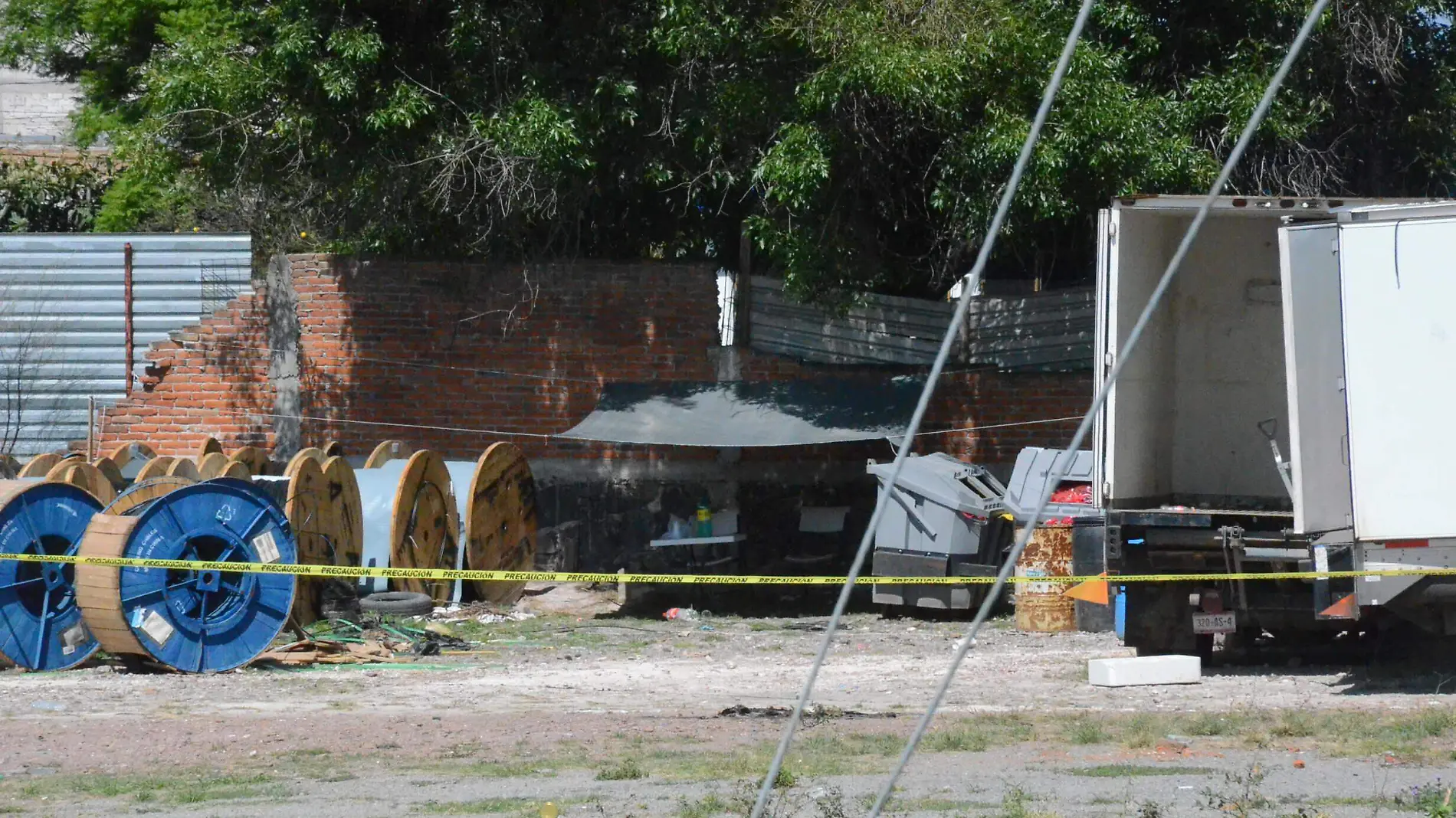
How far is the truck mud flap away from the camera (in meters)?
8.28

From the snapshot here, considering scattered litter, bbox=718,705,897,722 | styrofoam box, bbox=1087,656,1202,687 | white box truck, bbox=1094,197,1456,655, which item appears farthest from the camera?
styrofoam box, bbox=1087,656,1202,687

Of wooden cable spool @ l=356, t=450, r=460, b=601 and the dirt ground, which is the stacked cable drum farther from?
wooden cable spool @ l=356, t=450, r=460, b=601

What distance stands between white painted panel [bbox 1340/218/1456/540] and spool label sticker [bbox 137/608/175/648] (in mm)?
7231

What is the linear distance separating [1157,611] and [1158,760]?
11.1ft

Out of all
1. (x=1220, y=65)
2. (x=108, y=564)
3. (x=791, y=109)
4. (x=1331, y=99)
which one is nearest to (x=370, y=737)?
(x=108, y=564)

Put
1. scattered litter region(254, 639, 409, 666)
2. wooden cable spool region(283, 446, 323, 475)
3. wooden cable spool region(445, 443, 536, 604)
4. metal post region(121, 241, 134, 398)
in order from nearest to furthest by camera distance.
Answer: scattered litter region(254, 639, 409, 666) < wooden cable spool region(283, 446, 323, 475) < wooden cable spool region(445, 443, 536, 604) < metal post region(121, 241, 134, 398)

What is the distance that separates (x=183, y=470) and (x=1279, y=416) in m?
8.87

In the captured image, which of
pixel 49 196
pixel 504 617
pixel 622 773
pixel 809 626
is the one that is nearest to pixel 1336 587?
pixel 622 773

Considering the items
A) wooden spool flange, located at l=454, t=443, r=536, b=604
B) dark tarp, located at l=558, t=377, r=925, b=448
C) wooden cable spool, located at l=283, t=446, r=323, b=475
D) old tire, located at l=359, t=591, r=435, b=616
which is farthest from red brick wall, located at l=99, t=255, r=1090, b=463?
old tire, located at l=359, t=591, r=435, b=616

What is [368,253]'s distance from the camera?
15914 millimetres

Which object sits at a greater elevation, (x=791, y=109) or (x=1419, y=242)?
(x=791, y=109)

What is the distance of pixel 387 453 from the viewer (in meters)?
14.9

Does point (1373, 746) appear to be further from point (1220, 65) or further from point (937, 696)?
point (1220, 65)

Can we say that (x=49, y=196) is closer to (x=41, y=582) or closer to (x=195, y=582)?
(x=41, y=582)
